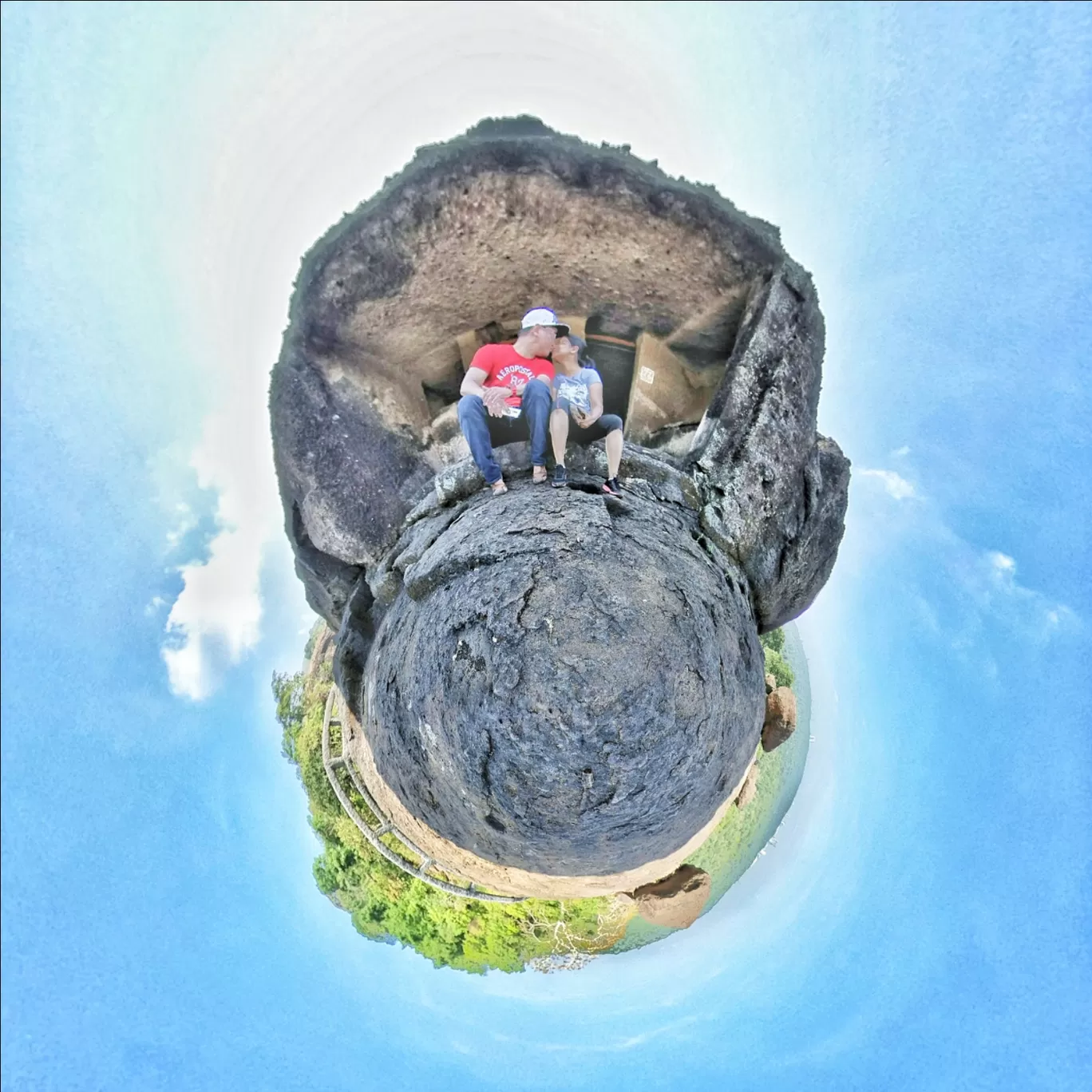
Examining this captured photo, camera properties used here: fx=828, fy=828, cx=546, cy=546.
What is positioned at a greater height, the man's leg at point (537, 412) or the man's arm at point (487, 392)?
the man's arm at point (487, 392)

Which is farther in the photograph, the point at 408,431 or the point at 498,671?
the point at 408,431


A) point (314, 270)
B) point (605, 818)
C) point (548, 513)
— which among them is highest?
point (314, 270)

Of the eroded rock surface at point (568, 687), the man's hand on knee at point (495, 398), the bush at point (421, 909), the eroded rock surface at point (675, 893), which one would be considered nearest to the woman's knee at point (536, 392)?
the man's hand on knee at point (495, 398)

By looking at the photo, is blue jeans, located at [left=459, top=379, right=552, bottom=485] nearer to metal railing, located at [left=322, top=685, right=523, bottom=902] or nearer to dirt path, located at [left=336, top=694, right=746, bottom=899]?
dirt path, located at [left=336, top=694, right=746, bottom=899]

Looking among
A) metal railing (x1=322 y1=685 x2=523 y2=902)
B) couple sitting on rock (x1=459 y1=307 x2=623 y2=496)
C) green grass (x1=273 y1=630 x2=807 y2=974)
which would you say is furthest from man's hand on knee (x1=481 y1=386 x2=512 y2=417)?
green grass (x1=273 y1=630 x2=807 y2=974)

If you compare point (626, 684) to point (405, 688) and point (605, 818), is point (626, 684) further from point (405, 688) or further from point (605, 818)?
point (405, 688)

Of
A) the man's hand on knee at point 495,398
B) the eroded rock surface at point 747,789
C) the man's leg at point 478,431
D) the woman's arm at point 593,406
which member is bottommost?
the eroded rock surface at point 747,789

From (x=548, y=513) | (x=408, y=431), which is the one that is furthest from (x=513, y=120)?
(x=548, y=513)

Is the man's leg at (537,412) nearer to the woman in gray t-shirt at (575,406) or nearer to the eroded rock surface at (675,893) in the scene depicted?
the woman in gray t-shirt at (575,406)
